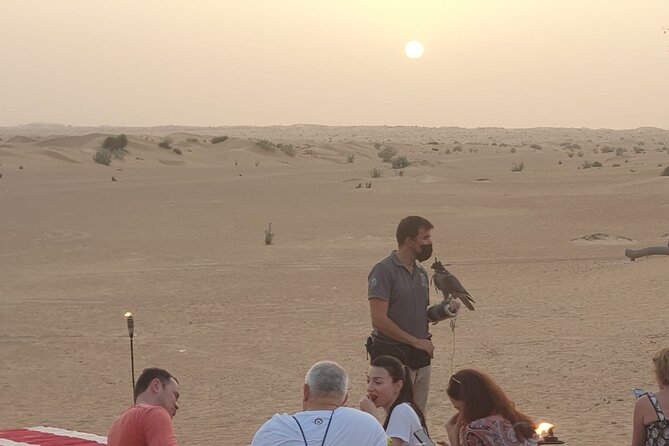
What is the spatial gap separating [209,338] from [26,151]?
2115 inches

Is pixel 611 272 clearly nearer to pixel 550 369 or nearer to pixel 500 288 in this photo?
pixel 500 288

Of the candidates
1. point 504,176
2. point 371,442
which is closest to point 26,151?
point 504,176

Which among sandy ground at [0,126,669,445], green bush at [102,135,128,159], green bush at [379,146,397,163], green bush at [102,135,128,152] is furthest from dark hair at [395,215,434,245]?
green bush at [102,135,128,152]

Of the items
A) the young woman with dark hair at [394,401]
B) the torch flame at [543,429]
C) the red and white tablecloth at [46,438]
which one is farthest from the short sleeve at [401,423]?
the red and white tablecloth at [46,438]

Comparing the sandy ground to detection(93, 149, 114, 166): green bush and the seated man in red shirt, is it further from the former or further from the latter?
detection(93, 149, 114, 166): green bush

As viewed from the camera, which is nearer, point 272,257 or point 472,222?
point 272,257

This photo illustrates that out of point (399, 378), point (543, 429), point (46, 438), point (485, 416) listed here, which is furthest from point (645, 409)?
point (46, 438)

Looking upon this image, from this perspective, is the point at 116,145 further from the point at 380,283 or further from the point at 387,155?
the point at 380,283

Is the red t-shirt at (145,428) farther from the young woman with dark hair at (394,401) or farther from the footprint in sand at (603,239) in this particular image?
the footprint in sand at (603,239)

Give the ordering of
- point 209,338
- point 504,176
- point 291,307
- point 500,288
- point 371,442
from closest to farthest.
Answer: point 371,442 < point 209,338 < point 291,307 < point 500,288 < point 504,176

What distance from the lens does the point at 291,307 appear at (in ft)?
55.6

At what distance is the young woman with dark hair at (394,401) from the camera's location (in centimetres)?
559

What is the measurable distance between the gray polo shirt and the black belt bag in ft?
0.38

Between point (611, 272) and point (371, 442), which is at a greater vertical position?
point (371, 442)
